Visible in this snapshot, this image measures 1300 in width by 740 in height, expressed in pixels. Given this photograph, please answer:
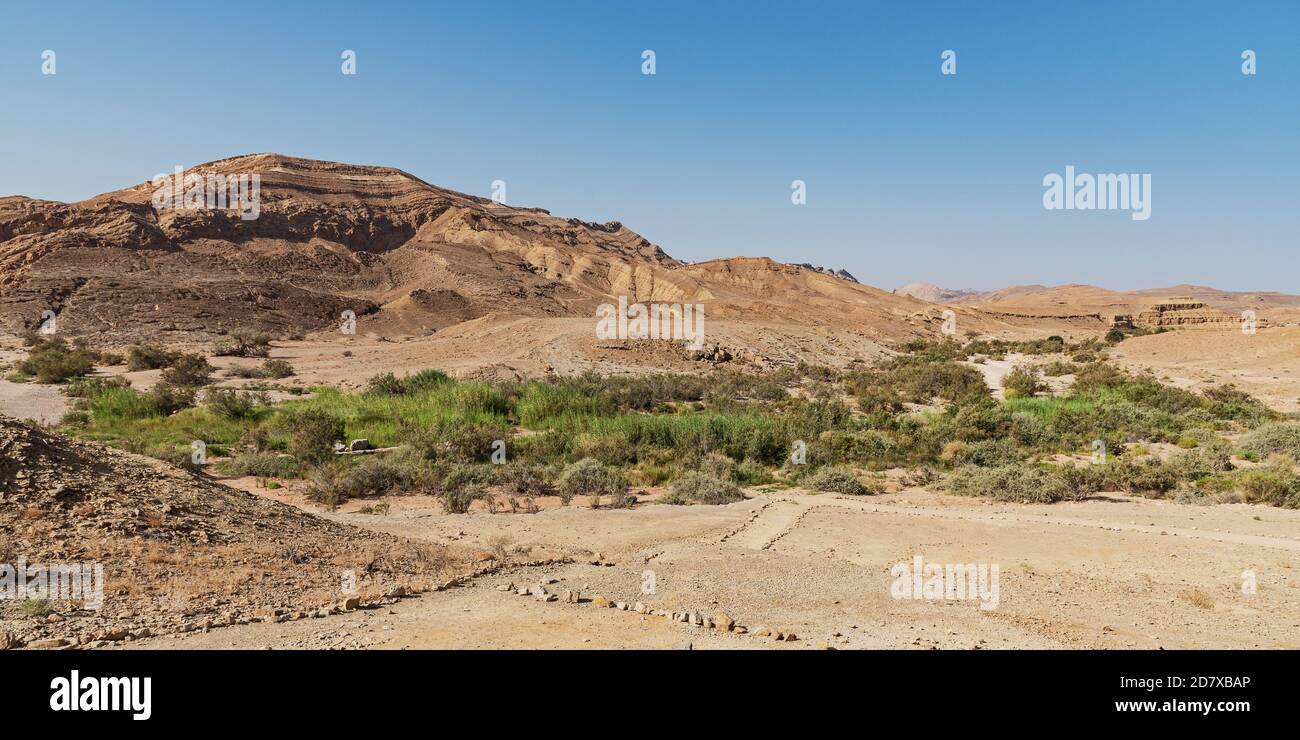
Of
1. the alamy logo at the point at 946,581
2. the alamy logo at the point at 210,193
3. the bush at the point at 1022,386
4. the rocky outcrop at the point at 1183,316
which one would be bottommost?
the alamy logo at the point at 946,581

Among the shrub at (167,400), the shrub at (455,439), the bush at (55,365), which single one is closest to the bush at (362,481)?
the shrub at (455,439)

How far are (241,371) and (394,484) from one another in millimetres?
20102

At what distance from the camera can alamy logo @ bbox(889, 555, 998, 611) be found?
7.13 m

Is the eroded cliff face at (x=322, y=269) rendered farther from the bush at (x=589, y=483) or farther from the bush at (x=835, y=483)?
the bush at (x=835, y=483)

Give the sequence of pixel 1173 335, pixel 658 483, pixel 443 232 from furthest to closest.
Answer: pixel 443 232
pixel 1173 335
pixel 658 483

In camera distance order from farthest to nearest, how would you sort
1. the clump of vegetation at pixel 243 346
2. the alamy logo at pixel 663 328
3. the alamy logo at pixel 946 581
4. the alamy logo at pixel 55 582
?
the alamy logo at pixel 663 328 → the clump of vegetation at pixel 243 346 → the alamy logo at pixel 946 581 → the alamy logo at pixel 55 582

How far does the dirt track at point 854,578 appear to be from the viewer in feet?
18.9

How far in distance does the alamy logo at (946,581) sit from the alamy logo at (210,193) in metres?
61.1

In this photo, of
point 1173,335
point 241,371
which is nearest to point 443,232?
point 241,371

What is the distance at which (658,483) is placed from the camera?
14.4 m

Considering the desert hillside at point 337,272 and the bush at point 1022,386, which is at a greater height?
the desert hillside at point 337,272

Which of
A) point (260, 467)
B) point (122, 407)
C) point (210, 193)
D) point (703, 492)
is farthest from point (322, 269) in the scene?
point (703, 492)
